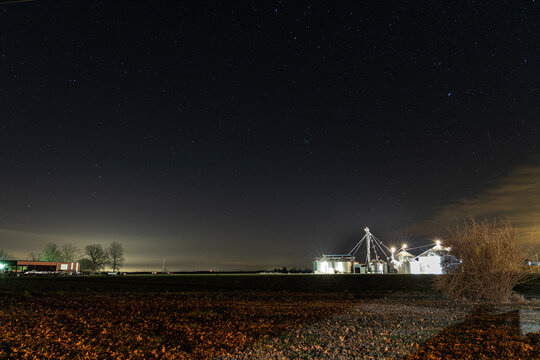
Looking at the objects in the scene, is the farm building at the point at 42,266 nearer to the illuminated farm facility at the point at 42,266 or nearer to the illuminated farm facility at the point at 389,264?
the illuminated farm facility at the point at 42,266

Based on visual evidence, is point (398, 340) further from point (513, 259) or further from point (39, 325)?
point (513, 259)

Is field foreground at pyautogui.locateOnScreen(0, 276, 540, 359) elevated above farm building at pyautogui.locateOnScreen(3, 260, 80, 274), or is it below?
above

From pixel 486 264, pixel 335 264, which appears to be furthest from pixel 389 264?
pixel 486 264

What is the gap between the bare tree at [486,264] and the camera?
1923 centimetres

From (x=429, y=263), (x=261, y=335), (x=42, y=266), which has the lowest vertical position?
(x=42, y=266)

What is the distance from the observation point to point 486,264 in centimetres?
1972

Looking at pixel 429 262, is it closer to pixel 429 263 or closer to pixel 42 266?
pixel 429 263

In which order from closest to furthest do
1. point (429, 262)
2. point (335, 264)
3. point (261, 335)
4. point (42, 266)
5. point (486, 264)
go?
1. point (261, 335)
2. point (486, 264)
3. point (429, 262)
4. point (335, 264)
5. point (42, 266)

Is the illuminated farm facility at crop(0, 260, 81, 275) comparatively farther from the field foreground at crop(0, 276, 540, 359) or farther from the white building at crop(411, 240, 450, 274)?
the field foreground at crop(0, 276, 540, 359)

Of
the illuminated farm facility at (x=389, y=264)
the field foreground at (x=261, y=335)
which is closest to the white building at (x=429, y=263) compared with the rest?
the illuminated farm facility at (x=389, y=264)

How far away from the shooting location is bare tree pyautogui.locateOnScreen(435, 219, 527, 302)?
19.2 m

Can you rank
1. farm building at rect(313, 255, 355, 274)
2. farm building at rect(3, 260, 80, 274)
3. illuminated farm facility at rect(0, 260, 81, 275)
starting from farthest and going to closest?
farm building at rect(3, 260, 80, 274)
illuminated farm facility at rect(0, 260, 81, 275)
farm building at rect(313, 255, 355, 274)

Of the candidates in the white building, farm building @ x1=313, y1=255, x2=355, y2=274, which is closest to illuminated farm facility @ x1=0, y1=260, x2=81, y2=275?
farm building @ x1=313, y1=255, x2=355, y2=274

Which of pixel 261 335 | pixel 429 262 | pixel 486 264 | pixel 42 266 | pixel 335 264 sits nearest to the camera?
pixel 261 335
